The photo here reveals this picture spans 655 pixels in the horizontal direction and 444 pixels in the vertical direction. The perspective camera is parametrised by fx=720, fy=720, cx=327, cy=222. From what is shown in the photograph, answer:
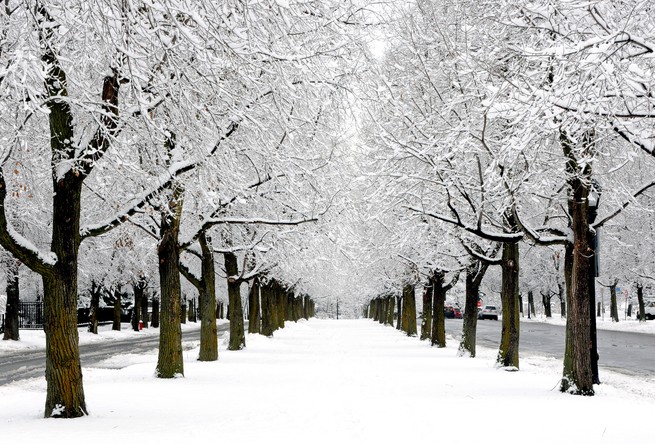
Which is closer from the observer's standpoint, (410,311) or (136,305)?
(410,311)

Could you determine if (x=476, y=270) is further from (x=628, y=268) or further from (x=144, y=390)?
(x=628, y=268)

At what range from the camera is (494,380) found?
1469 centimetres

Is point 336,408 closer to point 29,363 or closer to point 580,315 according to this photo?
point 580,315

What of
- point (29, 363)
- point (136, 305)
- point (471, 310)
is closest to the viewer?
point (29, 363)

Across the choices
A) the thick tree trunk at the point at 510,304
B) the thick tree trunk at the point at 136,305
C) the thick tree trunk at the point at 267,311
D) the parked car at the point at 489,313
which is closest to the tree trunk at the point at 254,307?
the thick tree trunk at the point at 267,311

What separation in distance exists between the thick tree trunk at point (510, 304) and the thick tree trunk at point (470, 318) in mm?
5033

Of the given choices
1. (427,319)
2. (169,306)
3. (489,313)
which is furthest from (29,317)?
(489,313)

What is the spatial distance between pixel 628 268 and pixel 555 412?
39.7 metres

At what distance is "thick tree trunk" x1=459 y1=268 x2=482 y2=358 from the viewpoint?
22797mm

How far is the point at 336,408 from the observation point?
33.6 ft

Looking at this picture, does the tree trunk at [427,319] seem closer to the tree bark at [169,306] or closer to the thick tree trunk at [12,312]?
the thick tree trunk at [12,312]

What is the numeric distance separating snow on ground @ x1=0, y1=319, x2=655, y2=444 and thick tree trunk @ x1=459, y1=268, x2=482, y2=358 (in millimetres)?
Result: 5550

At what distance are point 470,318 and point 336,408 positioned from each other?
1336cm

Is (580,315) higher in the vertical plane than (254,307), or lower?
higher
